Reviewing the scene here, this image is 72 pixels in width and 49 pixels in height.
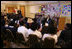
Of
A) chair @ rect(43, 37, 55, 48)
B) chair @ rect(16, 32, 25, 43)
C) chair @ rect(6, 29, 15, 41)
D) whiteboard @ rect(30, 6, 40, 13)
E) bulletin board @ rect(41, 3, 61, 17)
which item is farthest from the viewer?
whiteboard @ rect(30, 6, 40, 13)

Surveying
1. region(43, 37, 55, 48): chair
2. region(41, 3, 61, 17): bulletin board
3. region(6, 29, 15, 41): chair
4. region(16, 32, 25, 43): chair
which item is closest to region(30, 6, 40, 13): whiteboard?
region(41, 3, 61, 17): bulletin board

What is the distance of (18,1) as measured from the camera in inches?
280

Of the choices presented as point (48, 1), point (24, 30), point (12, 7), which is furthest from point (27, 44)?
point (12, 7)

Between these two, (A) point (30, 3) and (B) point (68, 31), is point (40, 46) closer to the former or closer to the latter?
(B) point (68, 31)

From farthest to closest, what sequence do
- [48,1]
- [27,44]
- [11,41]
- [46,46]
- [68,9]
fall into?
1. [48,1]
2. [68,9]
3. [11,41]
4. [27,44]
5. [46,46]

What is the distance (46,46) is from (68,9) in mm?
3000

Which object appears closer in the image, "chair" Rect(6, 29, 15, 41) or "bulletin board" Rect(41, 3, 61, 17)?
"chair" Rect(6, 29, 15, 41)

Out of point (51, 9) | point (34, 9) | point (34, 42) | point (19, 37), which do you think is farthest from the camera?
point (34, 9)

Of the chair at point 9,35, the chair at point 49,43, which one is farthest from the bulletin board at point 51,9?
the chair at point 9,35

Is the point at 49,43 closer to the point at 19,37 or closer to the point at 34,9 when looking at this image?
the point at 19,37

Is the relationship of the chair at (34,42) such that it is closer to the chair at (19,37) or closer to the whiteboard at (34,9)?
the chair at (19,37)

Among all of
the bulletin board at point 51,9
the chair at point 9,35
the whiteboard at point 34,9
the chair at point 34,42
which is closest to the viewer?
the chair at point 34,42

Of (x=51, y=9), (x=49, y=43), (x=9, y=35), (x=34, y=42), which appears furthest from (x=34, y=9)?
(x=49, y=43)

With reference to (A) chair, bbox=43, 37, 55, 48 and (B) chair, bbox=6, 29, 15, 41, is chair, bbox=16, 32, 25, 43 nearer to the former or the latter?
(B) chair, bbox=6, 29, 15, 41
